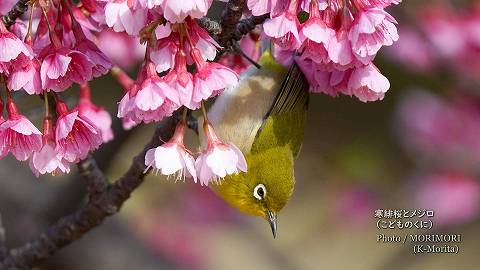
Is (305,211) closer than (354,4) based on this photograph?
No

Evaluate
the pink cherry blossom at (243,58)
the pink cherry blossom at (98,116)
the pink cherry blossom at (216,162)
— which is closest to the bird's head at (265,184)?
the pink cherry blossom at (243,58)

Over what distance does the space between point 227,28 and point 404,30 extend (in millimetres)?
2364

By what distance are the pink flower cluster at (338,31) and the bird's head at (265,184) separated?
83cm

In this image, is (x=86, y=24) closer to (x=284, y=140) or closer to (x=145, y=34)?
(x=145, y=34)

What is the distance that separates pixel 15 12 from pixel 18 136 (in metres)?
0.22

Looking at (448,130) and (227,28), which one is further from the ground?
(227,28)

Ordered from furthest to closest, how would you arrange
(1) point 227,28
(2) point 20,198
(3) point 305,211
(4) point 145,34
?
(3) point 305,211 < (2) point 20,198 < (1) point 227,28 < (4) point 145,34

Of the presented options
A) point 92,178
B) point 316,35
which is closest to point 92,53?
point 316,35

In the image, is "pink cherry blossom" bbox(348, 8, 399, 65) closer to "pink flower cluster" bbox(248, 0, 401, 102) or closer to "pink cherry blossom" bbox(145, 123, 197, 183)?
"pink flower cluster" bbox(248, 0, 401, 102)

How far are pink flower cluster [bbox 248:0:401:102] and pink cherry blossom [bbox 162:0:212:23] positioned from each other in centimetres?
10

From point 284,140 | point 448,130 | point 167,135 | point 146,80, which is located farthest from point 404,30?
point 146,80

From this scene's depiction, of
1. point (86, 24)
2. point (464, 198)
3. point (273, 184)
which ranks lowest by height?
point (464, 198)

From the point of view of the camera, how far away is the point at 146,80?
1.43m

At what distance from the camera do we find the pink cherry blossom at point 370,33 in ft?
4.47
